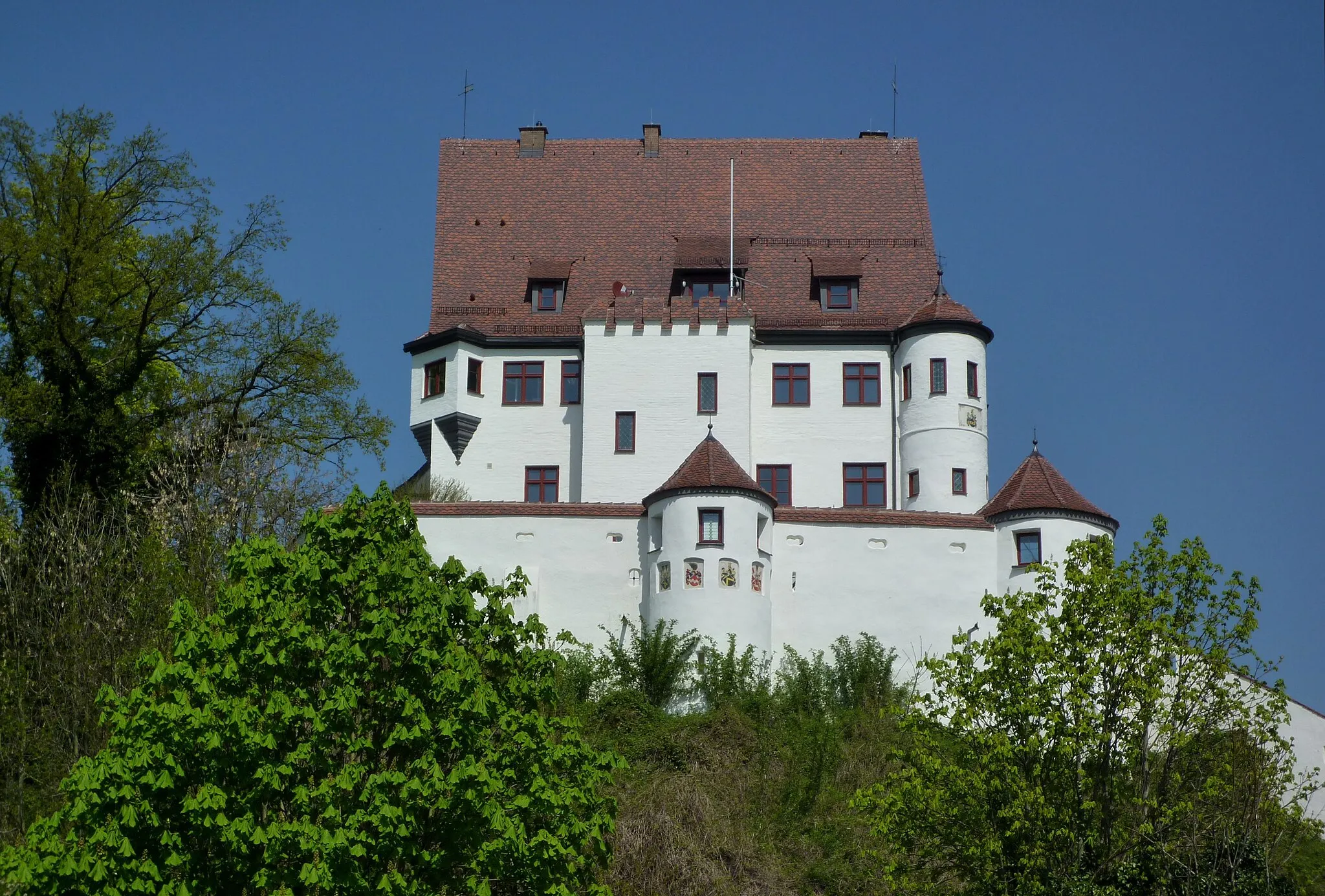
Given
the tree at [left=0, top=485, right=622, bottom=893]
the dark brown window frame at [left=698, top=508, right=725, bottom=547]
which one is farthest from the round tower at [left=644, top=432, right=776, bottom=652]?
the tree at [left=0, top=485, right=622, bottom=893]

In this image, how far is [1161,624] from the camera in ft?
88.2

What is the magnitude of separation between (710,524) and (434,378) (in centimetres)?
Answer: 1046

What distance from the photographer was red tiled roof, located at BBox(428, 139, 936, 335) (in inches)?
1908

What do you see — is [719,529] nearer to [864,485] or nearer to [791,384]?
[864,485]

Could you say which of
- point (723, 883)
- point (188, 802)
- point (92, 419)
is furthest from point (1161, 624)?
point (92, 419)

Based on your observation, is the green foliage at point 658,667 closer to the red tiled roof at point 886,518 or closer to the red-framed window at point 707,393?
the red tiled roof at point 886,518

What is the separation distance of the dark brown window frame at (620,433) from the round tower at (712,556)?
16.6ft

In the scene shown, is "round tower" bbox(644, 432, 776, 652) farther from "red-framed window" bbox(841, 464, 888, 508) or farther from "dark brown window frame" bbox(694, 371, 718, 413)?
"red-framed window" bbox(841, 464, 888, 508)

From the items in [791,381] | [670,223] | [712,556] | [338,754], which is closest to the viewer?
[338,754]

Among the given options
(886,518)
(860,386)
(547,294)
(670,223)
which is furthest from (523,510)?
(670,223)

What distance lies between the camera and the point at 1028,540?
132 ft

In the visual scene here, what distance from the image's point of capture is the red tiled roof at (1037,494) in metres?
40.2

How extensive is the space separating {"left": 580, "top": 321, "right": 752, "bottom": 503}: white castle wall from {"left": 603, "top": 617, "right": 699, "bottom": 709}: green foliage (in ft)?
23.9

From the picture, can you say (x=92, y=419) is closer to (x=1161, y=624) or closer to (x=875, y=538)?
(x=875, y=538)
